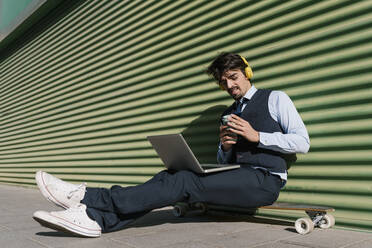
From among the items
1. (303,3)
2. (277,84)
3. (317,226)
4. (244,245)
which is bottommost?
(317,226)

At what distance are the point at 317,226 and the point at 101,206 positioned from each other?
157 centimetres

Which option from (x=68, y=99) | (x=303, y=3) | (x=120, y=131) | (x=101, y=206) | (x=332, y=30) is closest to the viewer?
(x=101, y=206)

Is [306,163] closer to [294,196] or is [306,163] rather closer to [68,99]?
[294,196]

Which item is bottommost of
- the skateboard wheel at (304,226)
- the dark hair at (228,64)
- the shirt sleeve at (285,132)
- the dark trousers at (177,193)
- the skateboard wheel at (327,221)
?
the skateboard wheel at (327,221)

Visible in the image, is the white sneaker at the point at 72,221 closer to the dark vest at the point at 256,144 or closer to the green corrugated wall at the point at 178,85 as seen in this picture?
the dark vest at the point at 256,144

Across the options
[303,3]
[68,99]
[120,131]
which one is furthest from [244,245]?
[68,99]

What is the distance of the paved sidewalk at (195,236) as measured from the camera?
2097mm

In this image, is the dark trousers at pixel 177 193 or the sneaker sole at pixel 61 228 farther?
the dark trousers at pixel 177 193

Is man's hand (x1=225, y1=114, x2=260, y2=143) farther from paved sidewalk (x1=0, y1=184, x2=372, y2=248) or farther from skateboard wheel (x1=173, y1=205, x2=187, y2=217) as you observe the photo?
skateboard wheel (x1=173, y1=205, x2=187, y2=217)

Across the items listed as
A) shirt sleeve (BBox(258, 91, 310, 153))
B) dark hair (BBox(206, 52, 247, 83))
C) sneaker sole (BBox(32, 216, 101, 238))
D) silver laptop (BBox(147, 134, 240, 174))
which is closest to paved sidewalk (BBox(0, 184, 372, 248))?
sneaker sole (BBox(32, 216, 101, 238))

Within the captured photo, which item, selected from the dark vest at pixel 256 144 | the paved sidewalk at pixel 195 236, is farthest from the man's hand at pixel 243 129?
the paved sidewalk at pixel 195 236

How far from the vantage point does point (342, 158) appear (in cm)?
255

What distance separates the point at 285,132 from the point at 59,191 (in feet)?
5.56

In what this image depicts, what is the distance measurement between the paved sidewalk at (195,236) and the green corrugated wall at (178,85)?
0.31 m
